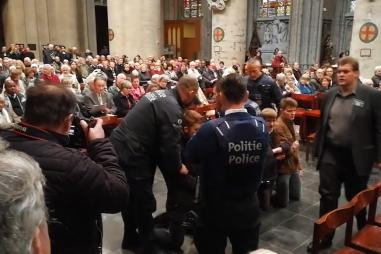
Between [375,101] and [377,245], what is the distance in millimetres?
1218

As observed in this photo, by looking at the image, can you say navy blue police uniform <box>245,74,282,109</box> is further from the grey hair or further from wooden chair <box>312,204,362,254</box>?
the grey hair

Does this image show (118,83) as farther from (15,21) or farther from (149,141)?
(15,21)

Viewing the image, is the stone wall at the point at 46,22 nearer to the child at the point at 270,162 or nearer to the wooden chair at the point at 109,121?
the wooden chair at the point at 109,121

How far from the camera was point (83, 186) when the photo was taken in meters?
1.56

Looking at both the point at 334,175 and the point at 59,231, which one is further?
the point at 334,175

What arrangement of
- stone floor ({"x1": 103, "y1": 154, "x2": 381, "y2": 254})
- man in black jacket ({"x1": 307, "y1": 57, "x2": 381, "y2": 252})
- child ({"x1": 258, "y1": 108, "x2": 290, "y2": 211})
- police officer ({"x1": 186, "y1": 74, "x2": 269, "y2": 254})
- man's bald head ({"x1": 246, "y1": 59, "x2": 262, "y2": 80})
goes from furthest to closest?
man's bald head ({"x1": 246, "y1": 59, "x2": 262, "y2": 80}) < child ({"x1": 258, "y1": 108, "x2": 290, "y2": 211}) < stone floor ({"x1": 103, "y1": 154, "x2": 381, "y2": 254}) < man in black jacket ({"x1": 307, "y1": 57, "x2": 381, "y2": 252}) < police officer ({"x1": 186, "y1": 74, "x2": 269, "y2": 254})

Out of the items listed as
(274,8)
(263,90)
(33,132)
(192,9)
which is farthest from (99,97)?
(192,9)

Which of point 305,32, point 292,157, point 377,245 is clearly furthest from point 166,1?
point 377,245

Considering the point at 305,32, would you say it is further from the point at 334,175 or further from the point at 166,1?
the point at 334,175

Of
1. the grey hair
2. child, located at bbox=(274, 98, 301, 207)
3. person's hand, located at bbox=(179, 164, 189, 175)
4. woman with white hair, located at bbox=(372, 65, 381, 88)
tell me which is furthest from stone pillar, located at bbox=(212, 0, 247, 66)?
the grey hair

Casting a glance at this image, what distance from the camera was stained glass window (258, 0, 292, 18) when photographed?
1898 cm

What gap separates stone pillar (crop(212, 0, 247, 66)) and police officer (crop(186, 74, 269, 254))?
12500 millimetres

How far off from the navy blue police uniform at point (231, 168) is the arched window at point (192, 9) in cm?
2262

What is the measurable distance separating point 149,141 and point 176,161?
11.0 inches
